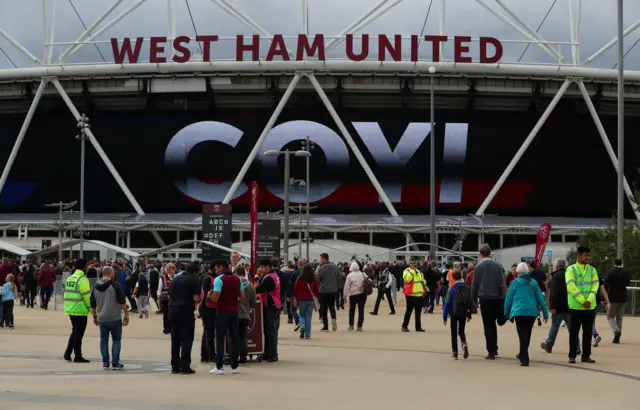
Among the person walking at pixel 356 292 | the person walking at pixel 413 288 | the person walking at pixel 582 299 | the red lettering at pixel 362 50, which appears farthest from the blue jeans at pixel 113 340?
the red lettering at pixel 362 50

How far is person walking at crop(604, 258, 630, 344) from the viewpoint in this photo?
21688 mm

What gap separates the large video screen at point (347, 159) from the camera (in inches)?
2579

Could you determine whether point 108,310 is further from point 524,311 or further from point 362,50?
point 362,50

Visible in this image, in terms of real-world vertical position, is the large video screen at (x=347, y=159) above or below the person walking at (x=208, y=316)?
above

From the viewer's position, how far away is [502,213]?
67000 mm

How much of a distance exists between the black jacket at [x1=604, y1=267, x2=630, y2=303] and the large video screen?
144 ft

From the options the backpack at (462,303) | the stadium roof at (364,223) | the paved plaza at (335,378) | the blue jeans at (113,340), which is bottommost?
the paved plaza at (335,378)

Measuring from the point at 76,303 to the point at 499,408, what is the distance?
8260mm

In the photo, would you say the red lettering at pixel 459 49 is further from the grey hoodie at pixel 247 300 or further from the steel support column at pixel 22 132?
the grey hoodie at pixel 247 300

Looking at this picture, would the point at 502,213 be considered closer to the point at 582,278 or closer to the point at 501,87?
the point at 501,87

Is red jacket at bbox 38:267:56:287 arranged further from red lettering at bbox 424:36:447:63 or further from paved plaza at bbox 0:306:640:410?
red lettering at bbox 424:36:447:63

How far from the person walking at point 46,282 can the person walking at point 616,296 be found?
20571 millimetres

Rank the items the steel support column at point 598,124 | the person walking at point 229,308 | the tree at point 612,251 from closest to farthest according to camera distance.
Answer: the person walking at point 229,308, the tree at point 612,251, the steel support column at point 598,124

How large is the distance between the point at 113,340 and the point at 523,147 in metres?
49.7
